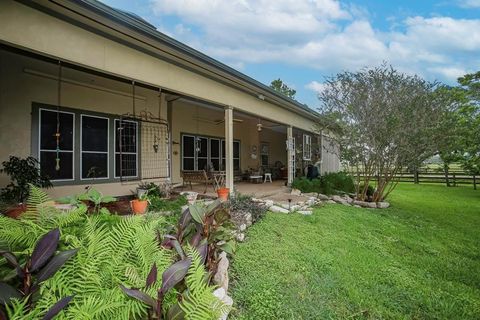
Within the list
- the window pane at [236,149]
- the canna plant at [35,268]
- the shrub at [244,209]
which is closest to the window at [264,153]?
the window pane at [236,149]

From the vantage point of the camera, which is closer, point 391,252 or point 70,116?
point 391,252

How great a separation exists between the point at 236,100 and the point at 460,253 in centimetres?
596

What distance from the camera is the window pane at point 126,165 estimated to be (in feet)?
25.0

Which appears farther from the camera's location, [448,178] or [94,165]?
[448,178]

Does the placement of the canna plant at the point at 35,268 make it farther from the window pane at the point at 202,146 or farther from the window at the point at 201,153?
the window pane at the point at 202,146

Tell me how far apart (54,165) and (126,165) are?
5.91 feet

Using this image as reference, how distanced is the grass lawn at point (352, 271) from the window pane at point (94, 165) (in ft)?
14.2

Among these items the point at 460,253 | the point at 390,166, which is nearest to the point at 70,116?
the point at 460,253

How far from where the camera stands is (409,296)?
137 inches

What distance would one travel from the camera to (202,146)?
11.9 meters

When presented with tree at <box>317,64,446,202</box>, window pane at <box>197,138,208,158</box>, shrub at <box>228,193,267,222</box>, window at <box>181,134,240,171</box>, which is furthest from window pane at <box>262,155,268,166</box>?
shrub at <box>228,193,267,222</box>

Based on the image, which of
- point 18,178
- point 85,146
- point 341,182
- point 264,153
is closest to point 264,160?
point 264,153

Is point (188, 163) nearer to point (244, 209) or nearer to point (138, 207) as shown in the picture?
point (244, 209)

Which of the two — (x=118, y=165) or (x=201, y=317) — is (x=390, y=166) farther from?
(x=201, y=317)
